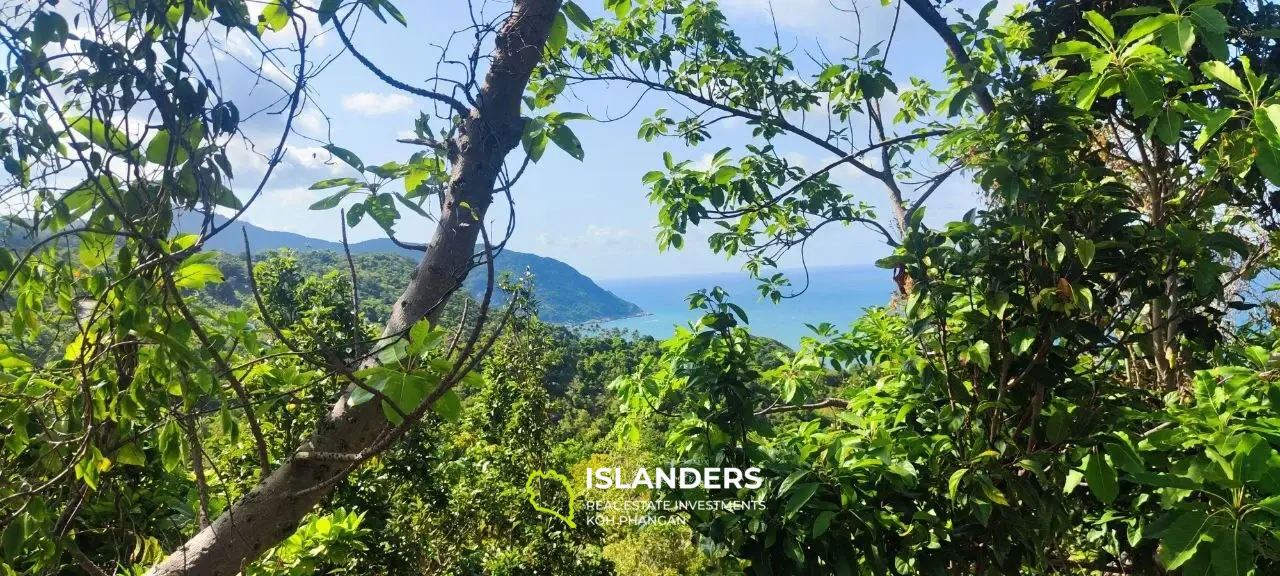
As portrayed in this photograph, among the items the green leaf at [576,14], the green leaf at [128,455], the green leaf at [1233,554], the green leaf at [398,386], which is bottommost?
the green leaf at [1233,554]

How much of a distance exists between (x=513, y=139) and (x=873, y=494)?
1073mm

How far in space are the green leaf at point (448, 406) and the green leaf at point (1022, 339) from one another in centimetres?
115

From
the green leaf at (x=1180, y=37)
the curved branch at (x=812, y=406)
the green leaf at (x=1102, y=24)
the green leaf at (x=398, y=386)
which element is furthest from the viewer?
the curved branch at (x=812, y=406)

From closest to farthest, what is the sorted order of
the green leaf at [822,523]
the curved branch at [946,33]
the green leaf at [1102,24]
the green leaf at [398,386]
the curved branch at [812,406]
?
the green leaf at [398,386], the green leaf at [1102,24], the green leaf at [822,523], the curved branch at [946,33], the curved branch at [812,406]

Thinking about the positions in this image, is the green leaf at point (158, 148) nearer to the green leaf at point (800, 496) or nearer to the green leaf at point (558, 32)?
the green leaf at point (558, 32)

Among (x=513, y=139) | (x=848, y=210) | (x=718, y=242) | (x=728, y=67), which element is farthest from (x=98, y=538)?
(x=848, y=210)

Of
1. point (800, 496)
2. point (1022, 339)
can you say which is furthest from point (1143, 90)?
point (800, 496)

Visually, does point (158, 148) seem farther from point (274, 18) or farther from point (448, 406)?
point (448, 406)

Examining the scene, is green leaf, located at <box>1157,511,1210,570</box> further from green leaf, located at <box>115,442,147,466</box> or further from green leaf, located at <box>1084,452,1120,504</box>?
green leaf, located at <box>115,442,147,466</box>

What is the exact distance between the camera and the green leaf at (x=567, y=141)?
0.93m

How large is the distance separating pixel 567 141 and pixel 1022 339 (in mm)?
1045

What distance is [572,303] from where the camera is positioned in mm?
47594

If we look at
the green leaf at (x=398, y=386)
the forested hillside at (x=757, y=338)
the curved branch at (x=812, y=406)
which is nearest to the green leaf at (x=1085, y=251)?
the forested hillside at (x=757, y=338)

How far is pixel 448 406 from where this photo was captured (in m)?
0.76
